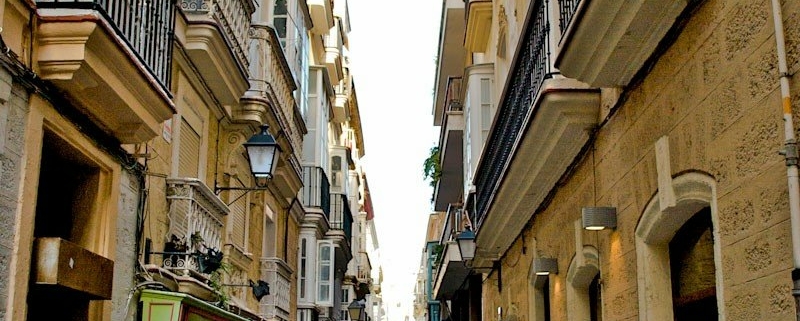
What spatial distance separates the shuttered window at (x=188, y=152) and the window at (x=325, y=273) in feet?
40.3

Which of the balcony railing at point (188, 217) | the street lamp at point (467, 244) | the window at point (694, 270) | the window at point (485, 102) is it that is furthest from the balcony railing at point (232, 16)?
the window at point (694, 270)

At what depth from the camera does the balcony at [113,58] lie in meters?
6.29

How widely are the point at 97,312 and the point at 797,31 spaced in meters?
5.74

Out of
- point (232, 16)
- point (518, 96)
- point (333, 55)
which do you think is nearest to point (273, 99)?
point (232, 16)

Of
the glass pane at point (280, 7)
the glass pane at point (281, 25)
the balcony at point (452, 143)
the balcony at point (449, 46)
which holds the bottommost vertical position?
the balcony at point (452, 143)

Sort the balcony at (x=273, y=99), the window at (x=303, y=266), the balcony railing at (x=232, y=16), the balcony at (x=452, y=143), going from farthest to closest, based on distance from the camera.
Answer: the window at (x=303, y=266), the balcony at (x=452, y=143), the balcony at (x=273, y=99), the balcony railing at (x=232, y=16)

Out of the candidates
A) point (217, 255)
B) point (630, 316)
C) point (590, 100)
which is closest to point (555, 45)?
point (590, 100)

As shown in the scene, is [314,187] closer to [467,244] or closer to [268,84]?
[467,244]

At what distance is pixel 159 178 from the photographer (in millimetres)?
9617

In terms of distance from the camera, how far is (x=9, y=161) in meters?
6.09

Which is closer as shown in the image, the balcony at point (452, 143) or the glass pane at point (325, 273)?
the balcony at point (452, 143)

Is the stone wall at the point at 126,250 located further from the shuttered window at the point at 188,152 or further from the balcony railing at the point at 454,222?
the balcony railing at the point at 454,222

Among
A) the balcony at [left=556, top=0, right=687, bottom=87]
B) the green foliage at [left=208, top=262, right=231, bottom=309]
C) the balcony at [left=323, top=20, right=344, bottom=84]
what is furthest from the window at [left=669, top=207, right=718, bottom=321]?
the balcony at [left=323, top=20, right=344, bottom=84]

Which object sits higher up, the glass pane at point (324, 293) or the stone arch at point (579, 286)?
the glass pane at point (324, 293)
